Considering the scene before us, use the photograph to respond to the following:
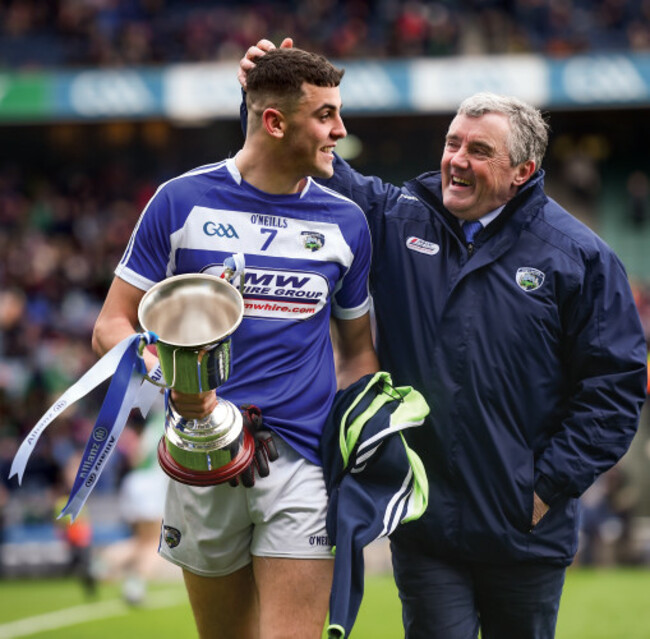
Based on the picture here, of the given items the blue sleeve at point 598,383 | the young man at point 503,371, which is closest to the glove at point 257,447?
the young man at point 503,371

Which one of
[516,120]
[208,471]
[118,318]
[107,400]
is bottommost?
[208,471]

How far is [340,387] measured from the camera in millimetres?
4613

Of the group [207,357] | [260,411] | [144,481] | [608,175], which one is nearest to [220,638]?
[260,411]

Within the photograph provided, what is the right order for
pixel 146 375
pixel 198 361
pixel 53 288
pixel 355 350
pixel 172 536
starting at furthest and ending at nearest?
pixel 53 288, pixel 355 350, pixel 172 536, pixel 146 375, pixel 198 361

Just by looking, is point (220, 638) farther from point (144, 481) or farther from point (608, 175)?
point (608, 175)

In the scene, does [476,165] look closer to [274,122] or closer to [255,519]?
[274,122]

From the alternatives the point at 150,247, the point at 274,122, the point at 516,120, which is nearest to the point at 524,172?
the point at 516,120

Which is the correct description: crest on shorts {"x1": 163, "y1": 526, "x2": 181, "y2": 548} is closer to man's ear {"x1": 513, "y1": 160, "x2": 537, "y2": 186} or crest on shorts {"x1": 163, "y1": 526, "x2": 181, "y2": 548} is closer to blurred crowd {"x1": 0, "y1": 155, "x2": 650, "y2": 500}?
man's ear {"x1": 513, "y1": 160, "x2": 537, "y2": 186}

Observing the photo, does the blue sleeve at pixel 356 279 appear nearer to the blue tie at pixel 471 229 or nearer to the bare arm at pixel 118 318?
the blue tie at pixel 471 229

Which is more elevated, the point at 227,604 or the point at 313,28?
the point at 313,28

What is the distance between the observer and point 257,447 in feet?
13.6

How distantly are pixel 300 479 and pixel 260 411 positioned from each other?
0.28 meters

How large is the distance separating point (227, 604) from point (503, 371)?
128 centimetres

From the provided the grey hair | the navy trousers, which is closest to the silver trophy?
the navy trousers
